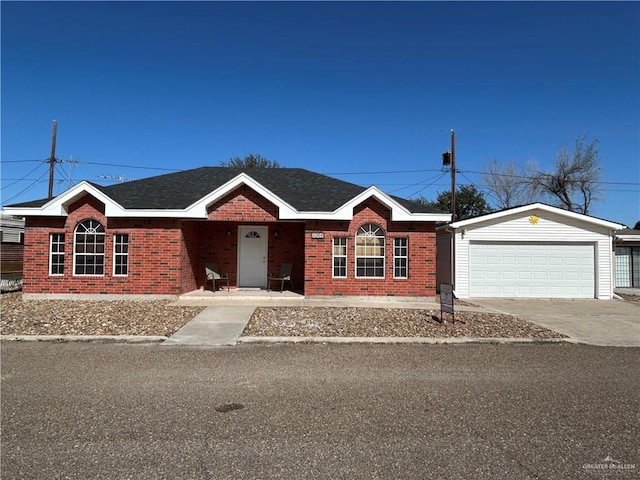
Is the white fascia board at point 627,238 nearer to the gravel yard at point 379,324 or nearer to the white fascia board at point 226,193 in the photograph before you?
the gravel yard at point 379,324

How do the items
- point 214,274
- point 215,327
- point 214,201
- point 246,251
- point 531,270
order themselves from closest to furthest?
1. point 215,327
2. point 214,201
3. point 214,274
4. point 246,251
5. point 531,270

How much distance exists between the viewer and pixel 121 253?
12.8 metres

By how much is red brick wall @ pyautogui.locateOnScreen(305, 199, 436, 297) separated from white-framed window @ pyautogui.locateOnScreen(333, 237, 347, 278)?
0.11 m

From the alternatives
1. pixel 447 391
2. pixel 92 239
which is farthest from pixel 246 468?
pixel 92 239

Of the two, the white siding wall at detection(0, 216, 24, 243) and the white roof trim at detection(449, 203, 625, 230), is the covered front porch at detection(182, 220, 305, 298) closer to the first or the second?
the white roof trim at detection(449, 203, 625, 230)

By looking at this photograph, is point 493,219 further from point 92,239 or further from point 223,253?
point 92,239

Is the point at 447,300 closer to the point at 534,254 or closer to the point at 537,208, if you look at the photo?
the point at 534,254

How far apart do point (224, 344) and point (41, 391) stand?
293 centimetres

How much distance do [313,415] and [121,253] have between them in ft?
34.6

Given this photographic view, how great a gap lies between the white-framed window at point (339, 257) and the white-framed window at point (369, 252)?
1.36 ft

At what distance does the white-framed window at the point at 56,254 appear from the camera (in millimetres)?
12758

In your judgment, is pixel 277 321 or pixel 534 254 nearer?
pixel 277 321

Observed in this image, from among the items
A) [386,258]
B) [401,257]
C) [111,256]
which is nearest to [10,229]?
[111,256]

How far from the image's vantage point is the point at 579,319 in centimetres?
1082
